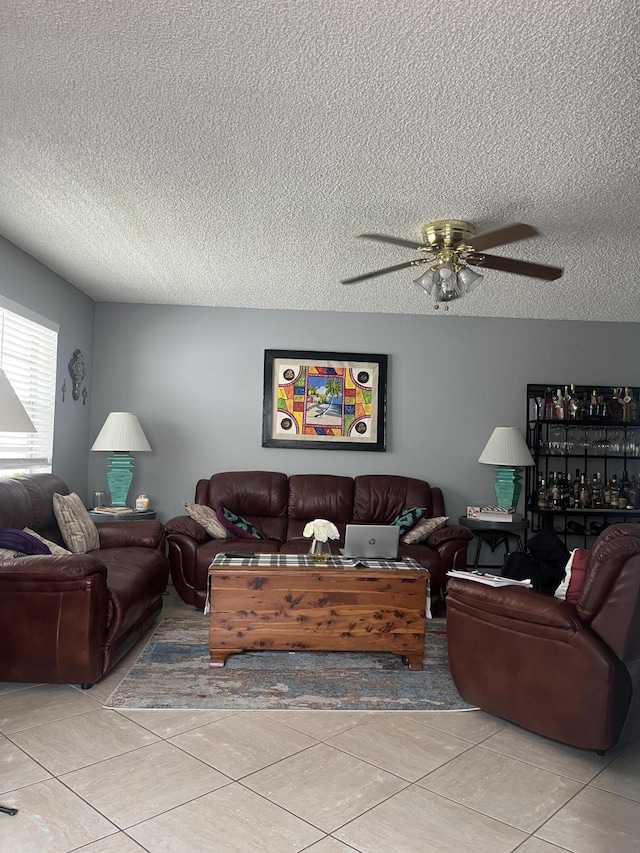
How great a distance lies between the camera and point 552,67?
2.19 metres

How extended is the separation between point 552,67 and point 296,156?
1138 millimetres

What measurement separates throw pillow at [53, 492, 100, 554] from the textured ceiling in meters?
1.69

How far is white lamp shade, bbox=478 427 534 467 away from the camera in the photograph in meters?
5.59

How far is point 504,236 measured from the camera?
314cm

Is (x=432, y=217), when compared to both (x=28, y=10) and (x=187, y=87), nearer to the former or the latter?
(x=187, y=87)

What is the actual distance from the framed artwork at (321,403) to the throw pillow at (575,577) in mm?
3231

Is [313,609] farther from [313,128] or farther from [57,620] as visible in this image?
[313,128]

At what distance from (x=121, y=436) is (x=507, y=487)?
3.32 meters

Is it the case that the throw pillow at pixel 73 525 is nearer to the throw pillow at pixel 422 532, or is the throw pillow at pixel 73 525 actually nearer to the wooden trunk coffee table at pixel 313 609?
the wooden trunk coffee table at pixel 313 609

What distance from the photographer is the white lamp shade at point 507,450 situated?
559 centimetres

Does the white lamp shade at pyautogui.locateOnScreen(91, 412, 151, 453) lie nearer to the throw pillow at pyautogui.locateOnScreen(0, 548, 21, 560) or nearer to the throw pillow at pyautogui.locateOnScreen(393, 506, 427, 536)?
the throw pillow at pyautogui.locateOnScreen(0, 548, 21, 560)

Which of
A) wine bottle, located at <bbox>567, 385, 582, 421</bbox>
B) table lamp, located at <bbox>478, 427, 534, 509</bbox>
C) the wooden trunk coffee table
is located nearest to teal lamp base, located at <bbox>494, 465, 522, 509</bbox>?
table lamp, located at <bbox>478, 427, 534, 509</bbox>

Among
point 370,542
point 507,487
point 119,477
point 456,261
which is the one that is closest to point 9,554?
point 370,542

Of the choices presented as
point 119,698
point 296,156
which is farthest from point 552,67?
point 119,698
